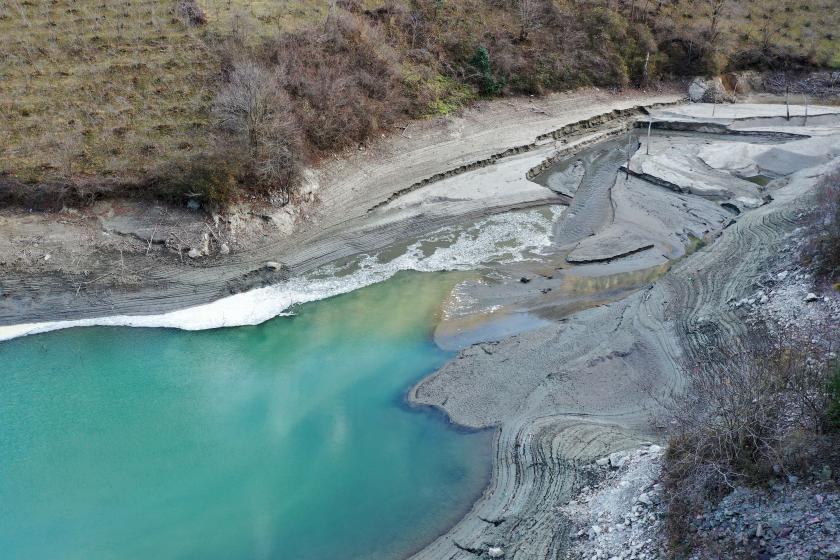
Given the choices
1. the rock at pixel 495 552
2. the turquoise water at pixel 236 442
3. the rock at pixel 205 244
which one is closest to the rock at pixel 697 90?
the turquoise water at pixel 236 442

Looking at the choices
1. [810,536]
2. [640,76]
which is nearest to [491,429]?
[810,536]

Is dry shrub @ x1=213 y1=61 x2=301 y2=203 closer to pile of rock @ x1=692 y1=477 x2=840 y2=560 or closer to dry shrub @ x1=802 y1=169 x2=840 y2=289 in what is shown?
dry shrub @ x1=802 y1=169 x2=840 y2=289

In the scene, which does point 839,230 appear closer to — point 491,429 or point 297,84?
point 491,429

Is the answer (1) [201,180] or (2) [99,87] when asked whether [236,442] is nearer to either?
(1) [201,180]

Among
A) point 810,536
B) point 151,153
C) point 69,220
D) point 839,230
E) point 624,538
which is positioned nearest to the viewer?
point 810,536

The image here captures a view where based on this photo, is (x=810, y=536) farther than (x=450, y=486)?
No

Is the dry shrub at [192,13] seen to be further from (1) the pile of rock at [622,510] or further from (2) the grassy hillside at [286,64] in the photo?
(1) the pile of rock at [622,510]
